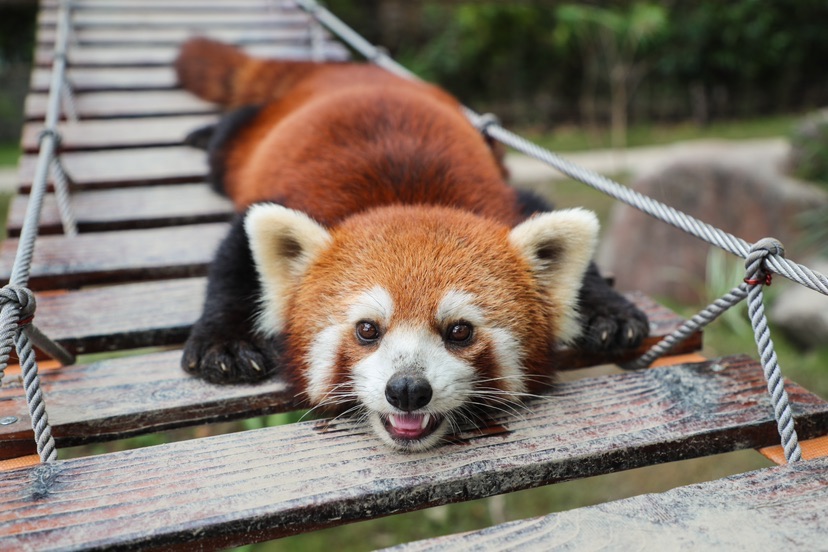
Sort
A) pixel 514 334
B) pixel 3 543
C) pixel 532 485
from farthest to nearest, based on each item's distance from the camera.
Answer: pixel 514 334 < pixel 532 485 < pixel 3 543

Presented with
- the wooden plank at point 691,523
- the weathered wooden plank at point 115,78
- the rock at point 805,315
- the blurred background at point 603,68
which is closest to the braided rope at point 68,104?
the weathered wooden plank at point 115,78

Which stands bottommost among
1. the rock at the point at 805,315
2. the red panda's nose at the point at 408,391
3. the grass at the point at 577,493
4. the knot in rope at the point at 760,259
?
the grass at the point at 577,493

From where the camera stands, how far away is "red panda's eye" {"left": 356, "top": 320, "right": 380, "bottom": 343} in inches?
63.2

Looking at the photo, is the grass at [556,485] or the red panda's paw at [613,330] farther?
the grass at [556,485]

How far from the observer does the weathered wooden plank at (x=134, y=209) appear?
2637 millimetres

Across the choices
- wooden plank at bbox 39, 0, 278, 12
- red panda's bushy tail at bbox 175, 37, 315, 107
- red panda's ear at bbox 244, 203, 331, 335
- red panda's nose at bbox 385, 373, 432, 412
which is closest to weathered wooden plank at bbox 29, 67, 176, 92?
red panda's bushy tail at bbox 175, 37, 315, 107

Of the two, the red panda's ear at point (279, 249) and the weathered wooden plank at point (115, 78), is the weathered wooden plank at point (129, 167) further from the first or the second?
the red panda's ear at point (279, 249)

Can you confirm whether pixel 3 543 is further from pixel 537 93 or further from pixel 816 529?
pixel 537 93

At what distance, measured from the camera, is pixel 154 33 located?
493 centimetres

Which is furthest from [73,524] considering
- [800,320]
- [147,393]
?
[800,320]

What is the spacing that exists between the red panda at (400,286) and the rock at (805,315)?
3.28m

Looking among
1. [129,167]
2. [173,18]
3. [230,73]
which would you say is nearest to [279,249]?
[129,167]

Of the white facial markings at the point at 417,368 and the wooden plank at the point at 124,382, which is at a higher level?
the white facial markings at the point at 417,368

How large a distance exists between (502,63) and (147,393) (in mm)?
10262
